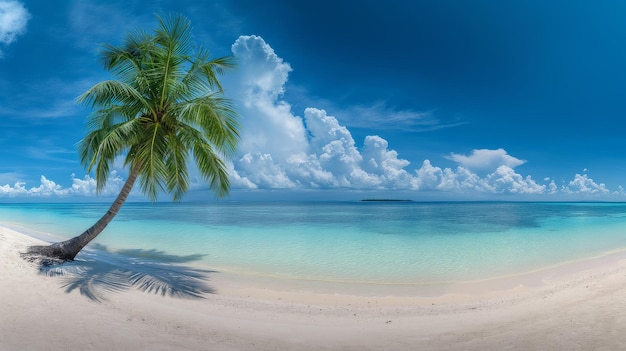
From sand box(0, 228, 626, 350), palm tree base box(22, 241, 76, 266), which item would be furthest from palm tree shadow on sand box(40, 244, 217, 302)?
palm tree base box(22, 241, 76, 266)

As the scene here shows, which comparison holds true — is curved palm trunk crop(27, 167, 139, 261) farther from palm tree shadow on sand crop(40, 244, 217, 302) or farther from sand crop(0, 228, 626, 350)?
sand crop(0, 228, 626, 350)

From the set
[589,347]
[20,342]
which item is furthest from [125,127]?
[589,347]

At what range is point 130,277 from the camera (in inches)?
333

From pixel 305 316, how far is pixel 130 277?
5.10 m

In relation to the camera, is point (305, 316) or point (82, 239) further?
point (82, 239)

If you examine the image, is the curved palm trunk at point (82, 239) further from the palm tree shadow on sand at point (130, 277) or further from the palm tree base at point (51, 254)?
the palm tree shadow on sand at point (130, 277)

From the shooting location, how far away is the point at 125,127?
8422mm

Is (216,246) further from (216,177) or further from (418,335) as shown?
(418,335)

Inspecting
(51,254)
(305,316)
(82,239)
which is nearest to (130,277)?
(82,239)

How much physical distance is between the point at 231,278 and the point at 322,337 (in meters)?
4.90

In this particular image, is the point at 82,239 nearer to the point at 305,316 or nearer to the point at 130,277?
the point at 130,277

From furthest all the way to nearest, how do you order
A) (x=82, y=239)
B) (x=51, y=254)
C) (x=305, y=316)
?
(x=82, y=239)
(x=51, y=254)
(x=305, y=316)

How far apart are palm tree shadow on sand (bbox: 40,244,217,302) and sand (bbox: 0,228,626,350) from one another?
98 millimetres

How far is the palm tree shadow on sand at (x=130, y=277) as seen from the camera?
711cm
